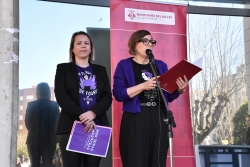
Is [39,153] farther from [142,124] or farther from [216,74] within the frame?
[216,74]

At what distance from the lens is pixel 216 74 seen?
5.70 metres

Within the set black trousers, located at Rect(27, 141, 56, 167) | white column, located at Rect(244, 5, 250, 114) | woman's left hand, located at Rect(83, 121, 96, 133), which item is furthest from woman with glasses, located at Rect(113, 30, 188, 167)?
white column, located at Rect(244, 5, 250, 114)

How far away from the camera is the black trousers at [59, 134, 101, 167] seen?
3.28 meters

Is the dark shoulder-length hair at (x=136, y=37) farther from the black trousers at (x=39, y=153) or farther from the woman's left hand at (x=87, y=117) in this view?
the black trousers at (x=39, y=153)

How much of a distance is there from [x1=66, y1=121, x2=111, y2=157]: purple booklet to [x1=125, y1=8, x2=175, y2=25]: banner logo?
1.88 m

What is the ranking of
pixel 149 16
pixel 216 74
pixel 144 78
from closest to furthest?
pixel 144 78 < pixel 149 16 < pixel 216 74

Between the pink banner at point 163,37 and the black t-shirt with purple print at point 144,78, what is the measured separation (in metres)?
1.10

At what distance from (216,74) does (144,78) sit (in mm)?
2501

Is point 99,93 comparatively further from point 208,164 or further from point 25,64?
point 208,164

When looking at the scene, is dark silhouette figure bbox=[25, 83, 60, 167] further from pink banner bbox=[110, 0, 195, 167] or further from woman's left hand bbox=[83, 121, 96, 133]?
woman's left hand bbox=[83, 121, 96, 133]

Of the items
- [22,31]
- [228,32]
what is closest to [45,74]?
[22,31]

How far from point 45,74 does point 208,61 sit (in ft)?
7.75

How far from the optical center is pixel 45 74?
498 centimetres

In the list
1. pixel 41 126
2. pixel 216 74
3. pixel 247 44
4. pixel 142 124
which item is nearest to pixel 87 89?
pixel 142 124
